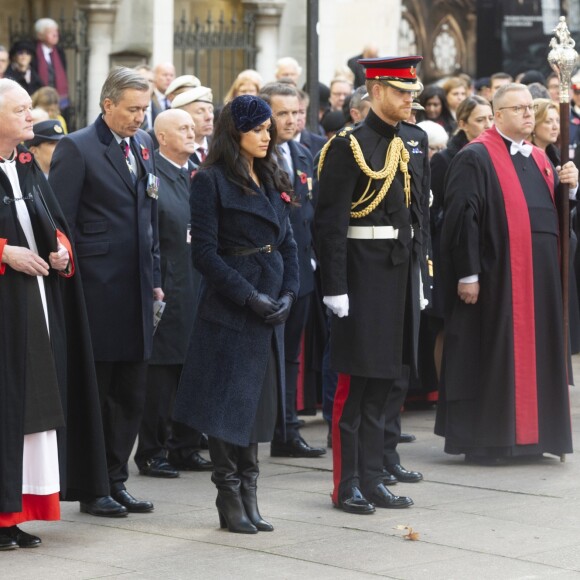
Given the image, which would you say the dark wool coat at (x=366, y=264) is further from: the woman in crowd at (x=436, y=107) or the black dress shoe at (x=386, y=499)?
the woman in crowd at (x=436, y=107)

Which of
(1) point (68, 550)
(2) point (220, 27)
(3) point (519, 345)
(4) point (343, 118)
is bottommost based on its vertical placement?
(1) point (68, 550)

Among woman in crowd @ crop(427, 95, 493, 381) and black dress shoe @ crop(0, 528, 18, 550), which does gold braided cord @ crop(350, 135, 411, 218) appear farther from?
woman in crowd @ crop(427, 95, 493, 381)

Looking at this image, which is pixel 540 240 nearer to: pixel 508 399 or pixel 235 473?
pixel 508 399

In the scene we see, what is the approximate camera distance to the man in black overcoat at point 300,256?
9.30m

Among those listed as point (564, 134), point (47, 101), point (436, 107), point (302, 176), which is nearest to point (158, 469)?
point (302, 176)

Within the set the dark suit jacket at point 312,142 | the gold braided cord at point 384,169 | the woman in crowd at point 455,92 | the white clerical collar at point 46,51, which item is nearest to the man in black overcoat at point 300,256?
the dark suit jacket at point 312,142

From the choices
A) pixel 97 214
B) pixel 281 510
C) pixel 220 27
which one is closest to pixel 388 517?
pixel 281 510

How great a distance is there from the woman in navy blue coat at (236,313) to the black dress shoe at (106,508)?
0.55m

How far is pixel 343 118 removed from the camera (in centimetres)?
1215

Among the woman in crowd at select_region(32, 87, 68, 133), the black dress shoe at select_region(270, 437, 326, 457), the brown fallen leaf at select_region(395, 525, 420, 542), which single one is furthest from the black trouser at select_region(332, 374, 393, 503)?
the woman in crowd at select_region(32, 87, 68, 133)

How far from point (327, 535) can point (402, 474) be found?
4.29 ft

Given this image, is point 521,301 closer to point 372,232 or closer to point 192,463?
point 372,232

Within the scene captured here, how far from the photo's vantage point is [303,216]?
956cm

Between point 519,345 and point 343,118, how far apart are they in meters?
3.55
